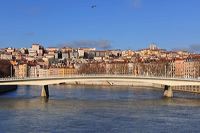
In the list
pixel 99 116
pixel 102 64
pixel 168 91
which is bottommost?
pixel 99 116

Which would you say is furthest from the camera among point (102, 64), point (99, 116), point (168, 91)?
point (102, 64)

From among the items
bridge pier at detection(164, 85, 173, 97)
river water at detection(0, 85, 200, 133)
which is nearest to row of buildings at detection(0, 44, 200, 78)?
bridge pier at detection(164, 85, 173, 97)

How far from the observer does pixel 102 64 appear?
85.1 m

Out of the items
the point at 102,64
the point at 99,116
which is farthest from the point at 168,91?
the point at 102,64

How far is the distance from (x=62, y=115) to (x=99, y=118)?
1934mm

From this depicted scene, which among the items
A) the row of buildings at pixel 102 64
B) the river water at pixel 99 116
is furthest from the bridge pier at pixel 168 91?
the row of buildings at pixel 102 64

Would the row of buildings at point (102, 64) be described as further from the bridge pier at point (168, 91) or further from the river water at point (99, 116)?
the river water at point (99, 116)

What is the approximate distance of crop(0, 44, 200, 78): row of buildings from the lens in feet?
224

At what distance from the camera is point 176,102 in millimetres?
33156

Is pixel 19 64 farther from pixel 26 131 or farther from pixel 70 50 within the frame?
pixel 26 131

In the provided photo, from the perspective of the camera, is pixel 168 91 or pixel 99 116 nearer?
pixel 99 116

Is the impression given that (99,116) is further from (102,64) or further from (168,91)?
(102,64)

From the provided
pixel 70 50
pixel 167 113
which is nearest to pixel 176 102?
pixel 167 113

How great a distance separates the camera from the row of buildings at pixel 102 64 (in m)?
68.1
